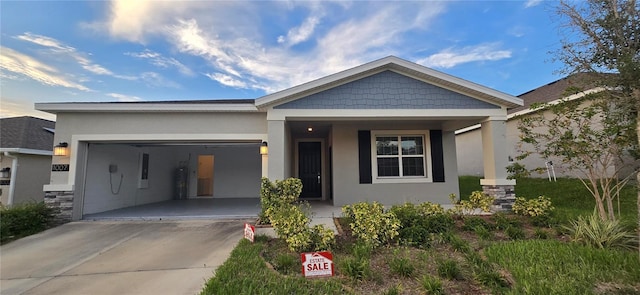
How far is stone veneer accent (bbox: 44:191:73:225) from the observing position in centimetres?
666

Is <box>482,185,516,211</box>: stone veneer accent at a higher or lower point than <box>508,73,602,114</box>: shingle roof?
lower

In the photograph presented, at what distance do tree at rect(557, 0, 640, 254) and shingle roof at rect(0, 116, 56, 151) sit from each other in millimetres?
13496

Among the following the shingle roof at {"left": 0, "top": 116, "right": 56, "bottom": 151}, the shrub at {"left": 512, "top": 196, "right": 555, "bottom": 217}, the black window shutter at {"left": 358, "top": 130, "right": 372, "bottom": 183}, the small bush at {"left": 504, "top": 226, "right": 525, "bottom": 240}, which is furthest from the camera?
the black window shutter at {"left": 358, "top": 130, "right": 372, "bottom": 183}

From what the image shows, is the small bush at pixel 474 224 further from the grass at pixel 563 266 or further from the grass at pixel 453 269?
the grass at pixel 563 266

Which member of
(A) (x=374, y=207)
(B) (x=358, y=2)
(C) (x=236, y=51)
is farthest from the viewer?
(C) (x=236, y=51)

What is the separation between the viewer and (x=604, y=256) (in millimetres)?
3619

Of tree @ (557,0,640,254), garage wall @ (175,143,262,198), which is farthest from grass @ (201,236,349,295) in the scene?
garage wall @ (175,143,262,198)

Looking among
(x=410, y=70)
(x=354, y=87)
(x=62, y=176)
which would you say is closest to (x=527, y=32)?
(x=410, y=70)

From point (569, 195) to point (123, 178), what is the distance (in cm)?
1379

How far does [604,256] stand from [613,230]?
687mm

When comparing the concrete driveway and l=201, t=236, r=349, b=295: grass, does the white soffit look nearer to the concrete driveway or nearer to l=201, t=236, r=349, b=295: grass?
the concrete driveway

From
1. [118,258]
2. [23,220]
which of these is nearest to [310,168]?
[118,258]

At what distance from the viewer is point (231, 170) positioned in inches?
479

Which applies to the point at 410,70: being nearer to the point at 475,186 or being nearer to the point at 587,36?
the point at 587,36
